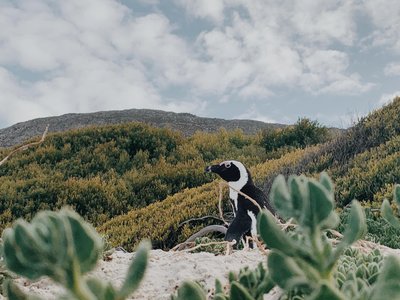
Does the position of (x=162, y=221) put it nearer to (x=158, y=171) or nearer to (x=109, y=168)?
(x=158, y=171)

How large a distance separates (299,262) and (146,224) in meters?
6.81

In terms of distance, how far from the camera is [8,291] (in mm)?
489

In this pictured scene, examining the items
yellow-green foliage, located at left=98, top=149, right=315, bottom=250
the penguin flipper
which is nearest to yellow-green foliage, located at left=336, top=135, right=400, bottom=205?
yellow-green foliage, located at left=98, top=149, right=315, bottom=250

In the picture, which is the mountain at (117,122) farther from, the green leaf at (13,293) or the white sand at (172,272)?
the green leaf at (13,293)

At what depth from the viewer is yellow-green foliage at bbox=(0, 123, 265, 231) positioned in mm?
10188

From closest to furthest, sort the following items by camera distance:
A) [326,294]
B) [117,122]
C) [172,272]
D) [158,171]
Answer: [326,294]
[172,272]
[158,171]
[117,122]

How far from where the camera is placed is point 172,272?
2.04 m

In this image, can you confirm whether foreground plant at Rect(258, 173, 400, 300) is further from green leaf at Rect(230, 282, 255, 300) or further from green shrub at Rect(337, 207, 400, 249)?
green shrub at Rect(337, 207, 400, 249)

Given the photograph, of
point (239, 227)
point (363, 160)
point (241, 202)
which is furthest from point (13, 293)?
point (363, 160)

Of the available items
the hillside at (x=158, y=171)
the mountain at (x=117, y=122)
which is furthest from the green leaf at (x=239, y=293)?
the mountain at (x=117, y=122)

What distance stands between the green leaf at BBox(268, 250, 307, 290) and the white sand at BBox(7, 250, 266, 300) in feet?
4.03

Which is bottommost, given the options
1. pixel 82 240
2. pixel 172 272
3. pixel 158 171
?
pixel 172 272

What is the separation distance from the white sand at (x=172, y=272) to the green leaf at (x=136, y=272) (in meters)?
1.23

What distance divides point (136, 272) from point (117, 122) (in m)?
28.1
